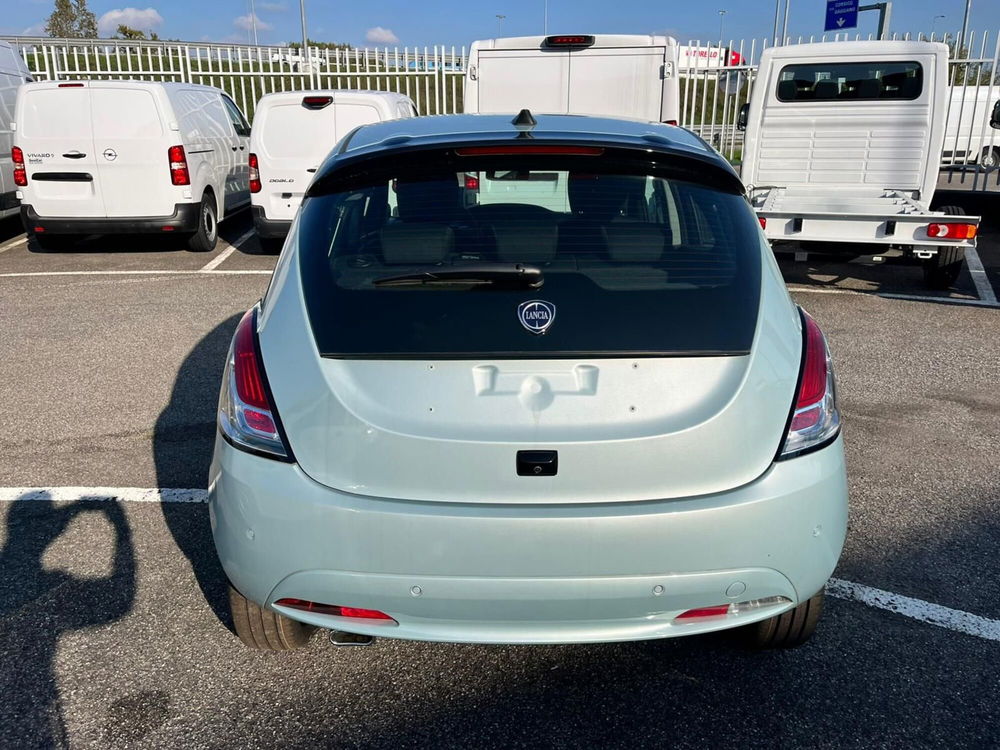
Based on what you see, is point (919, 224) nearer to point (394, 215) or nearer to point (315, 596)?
point (394, 215)

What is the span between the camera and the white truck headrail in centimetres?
711

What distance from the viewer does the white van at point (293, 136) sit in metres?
9.60

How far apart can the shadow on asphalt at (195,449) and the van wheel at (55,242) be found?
5.21 metres

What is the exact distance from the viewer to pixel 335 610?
2279 millimetres

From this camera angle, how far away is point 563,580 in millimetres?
2133

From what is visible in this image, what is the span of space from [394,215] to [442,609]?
3.92 ft

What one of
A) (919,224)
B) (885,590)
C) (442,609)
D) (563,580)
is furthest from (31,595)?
(919,224)

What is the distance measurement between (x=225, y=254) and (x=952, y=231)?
7758mm

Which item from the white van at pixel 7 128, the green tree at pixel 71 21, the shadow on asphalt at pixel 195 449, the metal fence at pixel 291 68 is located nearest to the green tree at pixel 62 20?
the green tree at pixel 71 21

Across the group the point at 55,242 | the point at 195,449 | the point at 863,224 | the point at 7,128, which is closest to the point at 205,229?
the point at 55,242

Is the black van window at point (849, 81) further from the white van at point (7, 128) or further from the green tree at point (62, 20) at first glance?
the green tree at point (62, 20)

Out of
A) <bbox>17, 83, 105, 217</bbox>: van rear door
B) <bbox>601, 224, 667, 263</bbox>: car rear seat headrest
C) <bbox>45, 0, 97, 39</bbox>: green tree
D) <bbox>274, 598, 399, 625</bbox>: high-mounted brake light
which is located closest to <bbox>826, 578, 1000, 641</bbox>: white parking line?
<bbox>601, 224, 667, 263</bbox>: car rear seat headrest

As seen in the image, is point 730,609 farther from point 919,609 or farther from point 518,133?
point 518,133

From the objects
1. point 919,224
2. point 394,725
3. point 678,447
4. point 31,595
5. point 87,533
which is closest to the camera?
point 678,447
